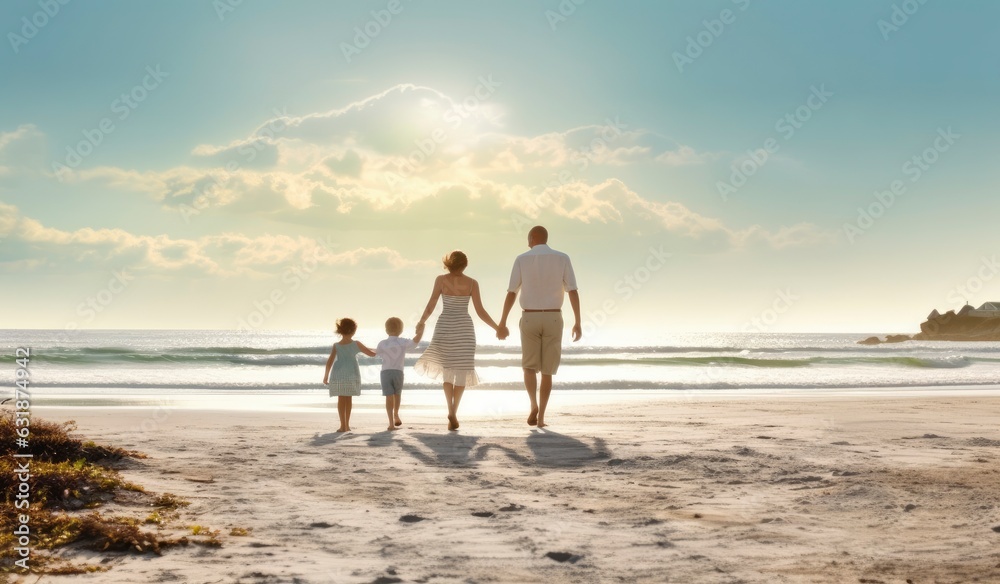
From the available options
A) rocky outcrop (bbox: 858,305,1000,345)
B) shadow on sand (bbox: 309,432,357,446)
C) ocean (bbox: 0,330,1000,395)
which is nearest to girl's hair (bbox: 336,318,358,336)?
shadow on sand (bbox: 309,432,357,446)

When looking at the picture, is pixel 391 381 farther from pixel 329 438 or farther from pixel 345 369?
pixel 329 438

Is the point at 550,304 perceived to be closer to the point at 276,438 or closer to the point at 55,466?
the point at 276,438

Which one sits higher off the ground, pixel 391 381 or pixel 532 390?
pixel 391 381

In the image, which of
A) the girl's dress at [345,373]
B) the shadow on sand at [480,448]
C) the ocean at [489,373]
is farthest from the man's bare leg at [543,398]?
the ocean at [489,373]

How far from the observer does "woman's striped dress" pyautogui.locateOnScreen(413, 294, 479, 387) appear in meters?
9.63

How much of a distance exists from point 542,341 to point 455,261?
1.48 metres

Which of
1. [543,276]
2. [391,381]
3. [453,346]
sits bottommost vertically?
[391,381]

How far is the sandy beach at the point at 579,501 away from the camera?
13.4 feet

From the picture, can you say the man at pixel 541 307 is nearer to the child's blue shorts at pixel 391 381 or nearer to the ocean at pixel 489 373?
the child's blue shorts at pixel 391 381

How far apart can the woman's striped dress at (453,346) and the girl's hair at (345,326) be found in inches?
45.6

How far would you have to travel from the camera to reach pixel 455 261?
9.57m

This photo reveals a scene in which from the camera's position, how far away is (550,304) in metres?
9.62

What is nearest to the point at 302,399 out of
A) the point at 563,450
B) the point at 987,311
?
the point at 563,450

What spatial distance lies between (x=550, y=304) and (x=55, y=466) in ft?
18.5
